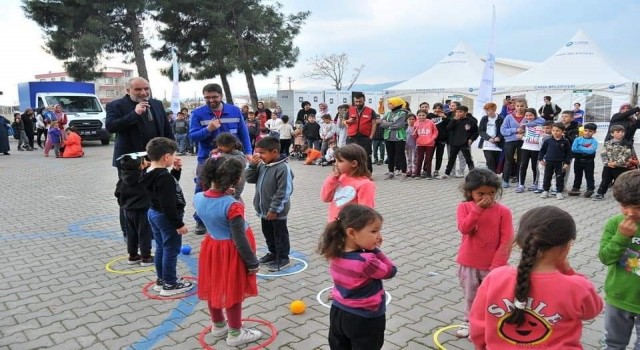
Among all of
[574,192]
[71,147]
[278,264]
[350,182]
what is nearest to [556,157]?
[574,192]

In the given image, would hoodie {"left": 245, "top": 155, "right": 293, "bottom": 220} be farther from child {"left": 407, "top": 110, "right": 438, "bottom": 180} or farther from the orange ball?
child {"left": 407, "top": 110, "right": 438, "bottom": 180}

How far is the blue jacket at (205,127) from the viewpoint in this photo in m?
5.86

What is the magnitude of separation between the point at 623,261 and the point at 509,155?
295 inches

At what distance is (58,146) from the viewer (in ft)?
57.2

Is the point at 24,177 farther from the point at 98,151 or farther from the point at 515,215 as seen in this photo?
the point at 515,215

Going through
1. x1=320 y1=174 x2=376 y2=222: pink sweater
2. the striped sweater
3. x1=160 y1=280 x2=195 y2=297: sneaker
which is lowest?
x1=160 y1=280 x2=195 y2=297: sneaker

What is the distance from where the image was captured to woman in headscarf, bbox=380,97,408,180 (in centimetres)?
1121

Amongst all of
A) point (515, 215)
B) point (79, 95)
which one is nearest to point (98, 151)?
point (79, 95)

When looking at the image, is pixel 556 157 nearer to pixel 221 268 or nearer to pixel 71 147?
pixel 221 268

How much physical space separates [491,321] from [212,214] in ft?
6.47

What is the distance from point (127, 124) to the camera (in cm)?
527

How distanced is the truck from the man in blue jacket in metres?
16.9

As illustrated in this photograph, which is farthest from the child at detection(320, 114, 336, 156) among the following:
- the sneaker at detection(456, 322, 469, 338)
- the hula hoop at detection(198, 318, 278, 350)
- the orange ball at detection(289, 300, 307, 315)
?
the sneaker at detection(456, 322, 469, 338)

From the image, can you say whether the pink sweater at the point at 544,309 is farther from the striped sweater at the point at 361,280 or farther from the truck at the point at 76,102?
the truck at the point at 76,102
